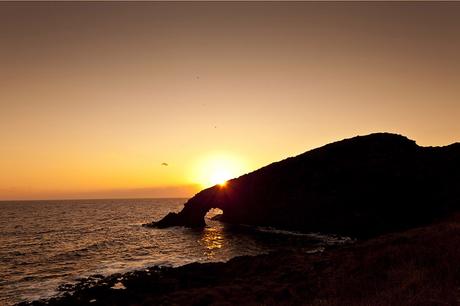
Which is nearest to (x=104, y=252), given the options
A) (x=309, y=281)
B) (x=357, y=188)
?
(x=309, y=281)

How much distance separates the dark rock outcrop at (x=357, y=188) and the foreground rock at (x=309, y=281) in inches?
1093

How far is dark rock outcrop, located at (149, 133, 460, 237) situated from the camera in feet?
181

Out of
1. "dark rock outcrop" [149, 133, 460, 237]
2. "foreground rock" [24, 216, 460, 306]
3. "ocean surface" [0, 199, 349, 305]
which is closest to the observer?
"foreground rock" [24, 216, 460, 306]

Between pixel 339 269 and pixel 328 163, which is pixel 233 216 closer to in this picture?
pixel 328 163

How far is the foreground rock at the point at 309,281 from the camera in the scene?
54.4ft

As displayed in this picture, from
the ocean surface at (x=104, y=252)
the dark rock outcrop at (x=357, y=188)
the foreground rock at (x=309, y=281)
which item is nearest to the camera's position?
the foreground rock at (x=309, y=281)

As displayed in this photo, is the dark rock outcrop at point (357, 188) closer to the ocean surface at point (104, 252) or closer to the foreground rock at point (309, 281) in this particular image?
the ocean surface at point (104, 252)

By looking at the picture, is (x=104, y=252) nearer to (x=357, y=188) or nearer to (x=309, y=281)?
(x=309, y=281)

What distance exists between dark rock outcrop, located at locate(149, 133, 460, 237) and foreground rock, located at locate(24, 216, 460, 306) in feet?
91.1

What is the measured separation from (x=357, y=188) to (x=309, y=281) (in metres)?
40.8

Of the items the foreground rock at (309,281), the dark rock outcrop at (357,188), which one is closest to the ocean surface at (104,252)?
the foreground rock at (309,281)

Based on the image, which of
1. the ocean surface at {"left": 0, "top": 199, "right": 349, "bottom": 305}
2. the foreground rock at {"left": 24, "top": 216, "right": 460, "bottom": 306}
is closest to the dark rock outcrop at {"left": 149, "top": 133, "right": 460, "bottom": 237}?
the ocean surface at {"left": 0, "top": 199, "right": 349, "bottom": 305}

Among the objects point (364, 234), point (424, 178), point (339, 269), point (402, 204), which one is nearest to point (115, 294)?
point (339, 269)

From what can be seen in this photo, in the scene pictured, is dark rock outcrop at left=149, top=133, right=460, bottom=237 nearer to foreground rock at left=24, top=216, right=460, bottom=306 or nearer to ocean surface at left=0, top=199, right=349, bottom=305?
ocean surface at left=0, top=199, right=349, bottom=305
